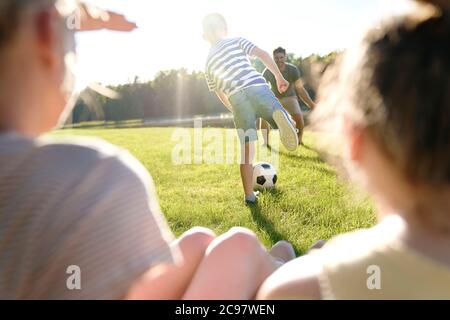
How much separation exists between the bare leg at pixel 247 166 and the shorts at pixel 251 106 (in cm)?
7

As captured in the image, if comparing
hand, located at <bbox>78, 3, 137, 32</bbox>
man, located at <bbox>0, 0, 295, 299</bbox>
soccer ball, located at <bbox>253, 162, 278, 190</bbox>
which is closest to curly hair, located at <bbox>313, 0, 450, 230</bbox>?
man, located at <bbox>0, 0, 295, 299</bbox>

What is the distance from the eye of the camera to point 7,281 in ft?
3.48

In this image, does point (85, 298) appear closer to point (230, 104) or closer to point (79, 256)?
point (79, 256)

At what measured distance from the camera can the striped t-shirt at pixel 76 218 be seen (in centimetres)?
99

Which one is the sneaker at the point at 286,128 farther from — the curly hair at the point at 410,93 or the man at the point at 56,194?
the man at the point at 56,194

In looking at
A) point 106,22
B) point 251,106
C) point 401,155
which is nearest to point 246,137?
point 251,106

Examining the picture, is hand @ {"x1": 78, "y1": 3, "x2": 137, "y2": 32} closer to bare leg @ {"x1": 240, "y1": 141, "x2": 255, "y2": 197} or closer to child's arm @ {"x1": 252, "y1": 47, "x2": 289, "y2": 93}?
bare leg @ {"x1": 240, "y1": 141, "x2": 255, "y2": 197}

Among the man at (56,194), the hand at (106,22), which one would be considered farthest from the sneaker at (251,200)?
the man at (56,194)

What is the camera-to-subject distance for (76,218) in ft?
3.28

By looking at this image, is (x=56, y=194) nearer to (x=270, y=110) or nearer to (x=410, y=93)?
(x=410, y=93)

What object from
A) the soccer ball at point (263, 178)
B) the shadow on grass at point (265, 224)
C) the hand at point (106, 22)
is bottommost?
the shadow on grass at point (265, 224)

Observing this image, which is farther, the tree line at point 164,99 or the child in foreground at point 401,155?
the tree line at point 164,99

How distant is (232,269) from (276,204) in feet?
10.8

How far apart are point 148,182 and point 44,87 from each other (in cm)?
28
